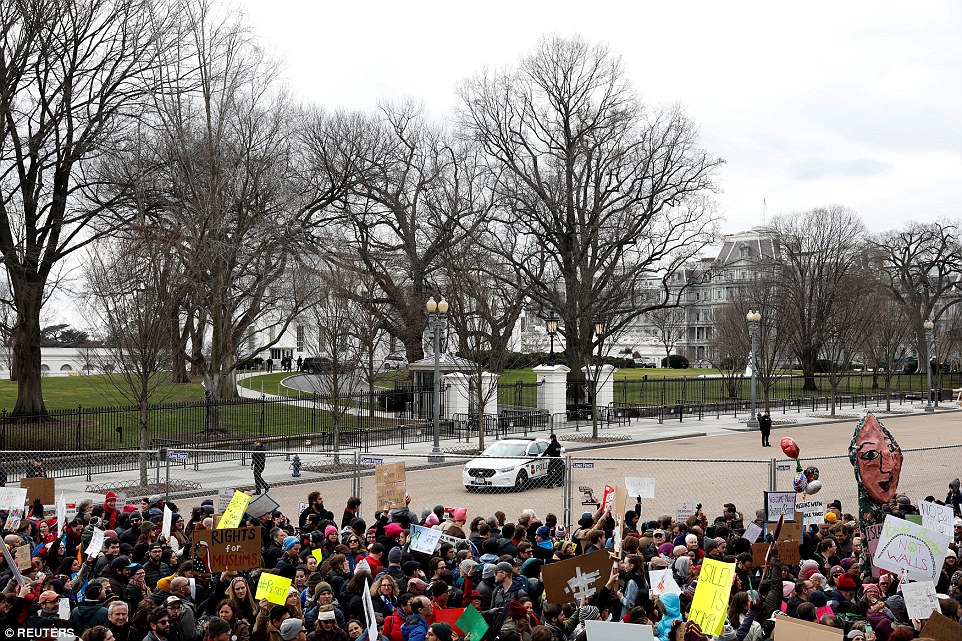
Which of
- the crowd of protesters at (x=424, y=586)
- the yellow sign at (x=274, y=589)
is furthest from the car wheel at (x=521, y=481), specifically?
the yellow sign at (x=274, y=589)

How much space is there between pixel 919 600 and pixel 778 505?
4.09 m

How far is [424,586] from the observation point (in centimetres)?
920

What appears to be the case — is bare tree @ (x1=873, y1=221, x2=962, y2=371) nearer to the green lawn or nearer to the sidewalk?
the sidewalk

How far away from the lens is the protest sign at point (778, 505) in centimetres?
1200

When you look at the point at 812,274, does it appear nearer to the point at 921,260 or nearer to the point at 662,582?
the point at 921,260

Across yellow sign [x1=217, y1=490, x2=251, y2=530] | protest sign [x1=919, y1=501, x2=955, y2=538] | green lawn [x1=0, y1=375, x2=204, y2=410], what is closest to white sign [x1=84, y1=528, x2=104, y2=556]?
yellow sign [x1=217, y1=490, x2=251, y2=530]

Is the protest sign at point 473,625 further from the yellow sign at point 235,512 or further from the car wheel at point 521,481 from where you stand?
the car wheel at point 521,481

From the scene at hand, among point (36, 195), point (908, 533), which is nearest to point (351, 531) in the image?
point (908, 533)

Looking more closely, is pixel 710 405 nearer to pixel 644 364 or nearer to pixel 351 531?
pixel 351 531

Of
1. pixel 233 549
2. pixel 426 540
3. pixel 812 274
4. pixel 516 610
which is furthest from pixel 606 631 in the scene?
pixel 812 274

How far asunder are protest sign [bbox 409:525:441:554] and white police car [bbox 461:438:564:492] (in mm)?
11620

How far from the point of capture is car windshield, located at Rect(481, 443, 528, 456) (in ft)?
78.8

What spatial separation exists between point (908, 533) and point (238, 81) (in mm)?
35787

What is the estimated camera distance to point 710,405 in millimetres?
50625
